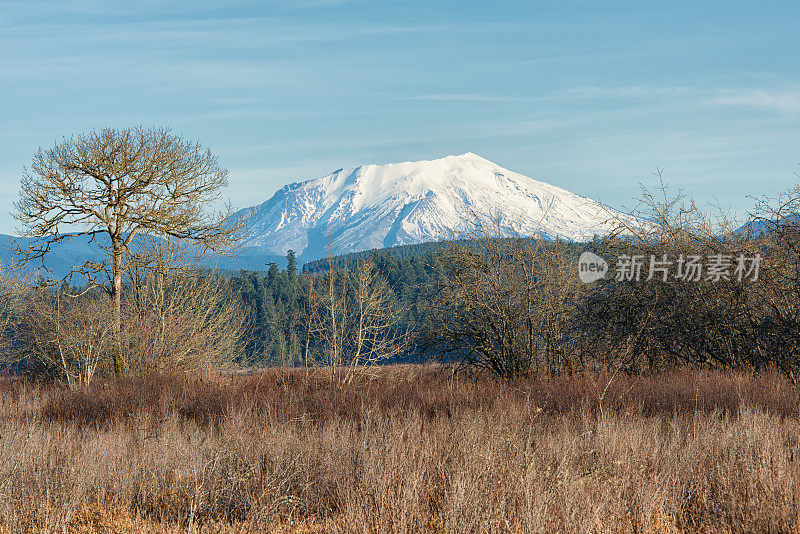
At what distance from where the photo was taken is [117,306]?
711 inches

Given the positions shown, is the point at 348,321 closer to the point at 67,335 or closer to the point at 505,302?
the point at 505,302

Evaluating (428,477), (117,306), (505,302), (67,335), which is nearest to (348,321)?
(505,302)

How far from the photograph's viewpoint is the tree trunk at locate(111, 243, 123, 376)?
1694cm

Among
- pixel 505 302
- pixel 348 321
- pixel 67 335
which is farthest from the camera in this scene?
pixel 67 335

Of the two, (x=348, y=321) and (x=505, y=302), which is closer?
(x=348, y=321)

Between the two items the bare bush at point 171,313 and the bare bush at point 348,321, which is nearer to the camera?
the bare bush at point 348,321

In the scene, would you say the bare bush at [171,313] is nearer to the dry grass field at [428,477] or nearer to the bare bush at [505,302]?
the bare bush at [505,302]

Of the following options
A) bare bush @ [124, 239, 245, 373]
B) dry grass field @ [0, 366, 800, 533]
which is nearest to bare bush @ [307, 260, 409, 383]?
dry grass field @ [0, 366, 800, 533]

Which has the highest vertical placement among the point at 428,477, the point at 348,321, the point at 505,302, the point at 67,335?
the point at 505,302

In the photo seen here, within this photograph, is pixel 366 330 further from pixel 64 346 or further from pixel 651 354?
pixel 64 346

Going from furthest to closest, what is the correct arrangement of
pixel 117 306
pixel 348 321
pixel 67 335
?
pixel 117 306, pixel 67 335, pixel 348 321

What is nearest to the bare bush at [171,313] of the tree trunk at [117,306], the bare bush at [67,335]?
the tree trunk at [117,306]

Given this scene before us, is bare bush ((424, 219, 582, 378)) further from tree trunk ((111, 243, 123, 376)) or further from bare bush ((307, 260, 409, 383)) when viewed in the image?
tree trunk ((111, 243, 123, 376))

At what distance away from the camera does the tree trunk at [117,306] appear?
→ 16.9m
